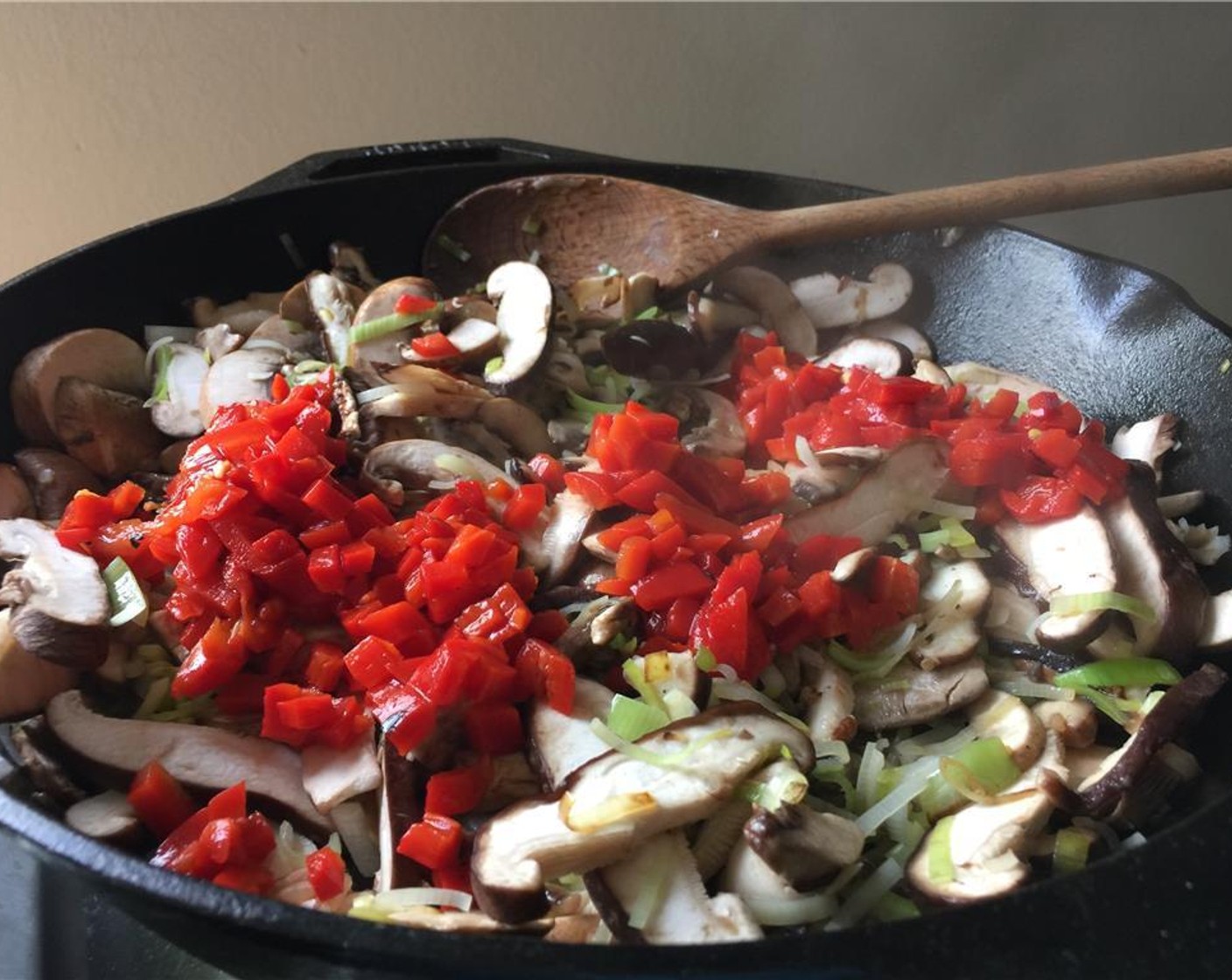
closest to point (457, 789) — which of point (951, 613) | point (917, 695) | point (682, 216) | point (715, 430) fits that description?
point (917, 695)

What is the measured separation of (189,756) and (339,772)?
198 millimetres

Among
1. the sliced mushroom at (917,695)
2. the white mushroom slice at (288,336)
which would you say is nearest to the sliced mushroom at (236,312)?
the white mushroom slice at (288,336)

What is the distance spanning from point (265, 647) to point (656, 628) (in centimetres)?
55

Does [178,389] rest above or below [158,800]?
above

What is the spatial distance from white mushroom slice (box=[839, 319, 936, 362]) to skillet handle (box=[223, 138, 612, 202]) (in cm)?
68

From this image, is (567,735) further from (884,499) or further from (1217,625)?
(1217,625)

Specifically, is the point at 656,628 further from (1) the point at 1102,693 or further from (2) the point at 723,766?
(1) the point at 1102,693

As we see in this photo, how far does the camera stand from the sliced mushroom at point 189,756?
139 centimetres

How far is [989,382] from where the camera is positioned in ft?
6.88

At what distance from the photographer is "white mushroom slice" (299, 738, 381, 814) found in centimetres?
138

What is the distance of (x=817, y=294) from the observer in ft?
7.69

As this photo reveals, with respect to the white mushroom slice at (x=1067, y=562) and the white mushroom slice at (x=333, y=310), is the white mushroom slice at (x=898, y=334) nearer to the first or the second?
the white mushroom slice at (x=1067, y=562)

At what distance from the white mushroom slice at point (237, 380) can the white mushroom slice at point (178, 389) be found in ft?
0.09

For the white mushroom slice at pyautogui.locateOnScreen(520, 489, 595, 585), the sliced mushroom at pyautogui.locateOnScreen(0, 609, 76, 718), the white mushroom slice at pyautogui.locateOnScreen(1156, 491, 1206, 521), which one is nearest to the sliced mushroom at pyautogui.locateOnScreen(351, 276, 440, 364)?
the white mushroom slice at pyautogui.locateOnScreen(520, 489, 595, 585)
